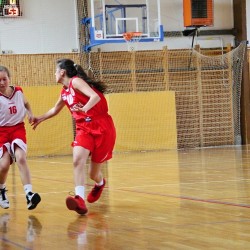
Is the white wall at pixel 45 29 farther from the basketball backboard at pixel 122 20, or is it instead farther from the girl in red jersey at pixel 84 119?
the girl in red jersey at pixel 84 119

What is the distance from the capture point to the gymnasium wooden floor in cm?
440

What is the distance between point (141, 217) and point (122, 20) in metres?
13.8

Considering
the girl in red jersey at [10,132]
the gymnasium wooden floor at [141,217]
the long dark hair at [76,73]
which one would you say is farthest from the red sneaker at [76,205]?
the long dark hair at [76,73]

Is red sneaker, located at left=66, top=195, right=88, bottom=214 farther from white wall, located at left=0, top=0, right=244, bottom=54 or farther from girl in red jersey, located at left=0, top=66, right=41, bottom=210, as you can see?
white wall, located at left=0, top=0, right=244, bottom=54

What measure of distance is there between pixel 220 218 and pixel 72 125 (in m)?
14.0

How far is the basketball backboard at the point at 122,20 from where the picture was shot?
18297 mm

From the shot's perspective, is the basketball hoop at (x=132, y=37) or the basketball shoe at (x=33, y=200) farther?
the basketball hoop at (x=132, y=37)

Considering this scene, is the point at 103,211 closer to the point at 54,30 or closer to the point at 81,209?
the point at 81,209

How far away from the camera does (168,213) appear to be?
5.80m

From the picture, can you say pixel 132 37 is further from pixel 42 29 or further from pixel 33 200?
pixel 33 200

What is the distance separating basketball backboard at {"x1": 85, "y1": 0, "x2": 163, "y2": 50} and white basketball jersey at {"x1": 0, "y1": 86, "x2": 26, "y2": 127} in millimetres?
11634

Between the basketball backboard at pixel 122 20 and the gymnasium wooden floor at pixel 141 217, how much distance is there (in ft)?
29.4

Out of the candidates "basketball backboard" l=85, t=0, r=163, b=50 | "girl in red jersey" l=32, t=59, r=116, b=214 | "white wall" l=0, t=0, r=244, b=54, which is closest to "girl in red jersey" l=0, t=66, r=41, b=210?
"girl in red jersey" l=32, t=59, r=116, b=214

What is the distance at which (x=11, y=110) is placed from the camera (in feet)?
21.7
